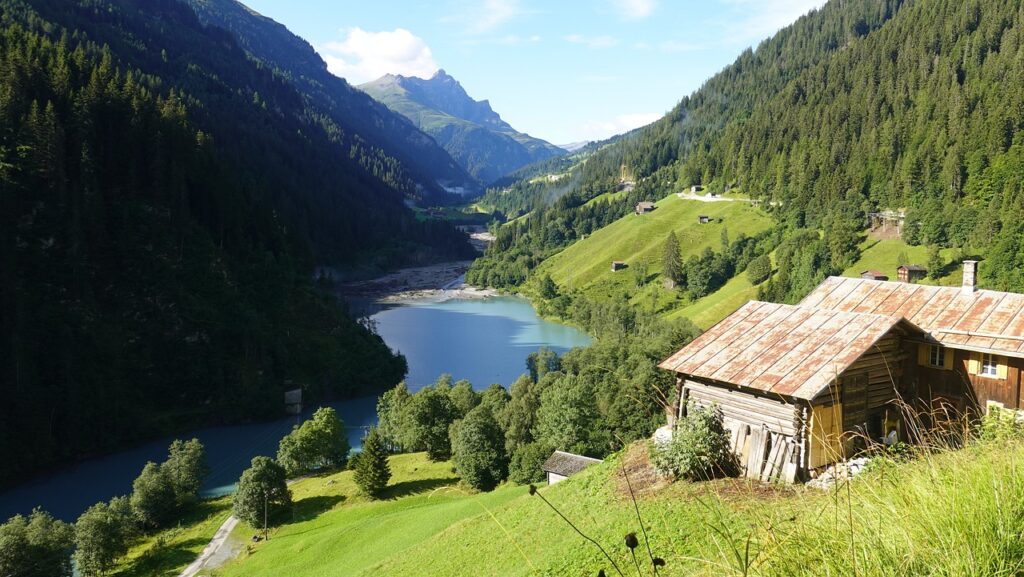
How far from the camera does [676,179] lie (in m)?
199

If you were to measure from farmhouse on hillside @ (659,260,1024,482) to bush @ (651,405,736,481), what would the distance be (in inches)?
31.0

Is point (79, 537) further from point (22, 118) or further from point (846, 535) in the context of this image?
point (22, 118)

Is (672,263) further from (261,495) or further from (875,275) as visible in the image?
(261,495)

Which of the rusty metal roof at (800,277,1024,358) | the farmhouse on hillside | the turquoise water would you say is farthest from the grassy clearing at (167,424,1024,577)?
the turquoise water

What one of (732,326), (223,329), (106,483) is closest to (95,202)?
(223,329)

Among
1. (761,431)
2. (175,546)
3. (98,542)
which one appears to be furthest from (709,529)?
(175,546)

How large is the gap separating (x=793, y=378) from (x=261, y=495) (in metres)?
36.8

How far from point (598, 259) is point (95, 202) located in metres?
110

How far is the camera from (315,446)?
52.5 meters

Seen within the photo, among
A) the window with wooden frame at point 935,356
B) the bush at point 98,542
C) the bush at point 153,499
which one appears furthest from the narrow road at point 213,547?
the window with wooden frame at point 935,356

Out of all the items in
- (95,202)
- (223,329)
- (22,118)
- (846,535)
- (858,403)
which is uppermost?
(22,118)

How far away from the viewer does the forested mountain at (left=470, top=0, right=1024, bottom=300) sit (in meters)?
98.3

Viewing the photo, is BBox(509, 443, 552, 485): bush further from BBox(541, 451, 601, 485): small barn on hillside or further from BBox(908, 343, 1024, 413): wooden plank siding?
BBox(908, 343, 1024, 413): wooden plank siding

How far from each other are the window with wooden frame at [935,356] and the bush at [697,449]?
8.24 m
